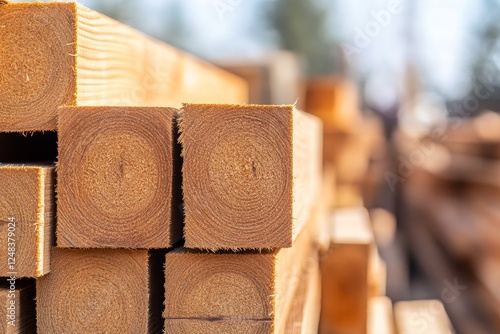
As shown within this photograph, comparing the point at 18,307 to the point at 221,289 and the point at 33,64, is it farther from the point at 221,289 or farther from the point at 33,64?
the point at 33,64

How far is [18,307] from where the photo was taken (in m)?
1.81

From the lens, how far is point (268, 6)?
41031 millimetres

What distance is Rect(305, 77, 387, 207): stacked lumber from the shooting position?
26.4 feet

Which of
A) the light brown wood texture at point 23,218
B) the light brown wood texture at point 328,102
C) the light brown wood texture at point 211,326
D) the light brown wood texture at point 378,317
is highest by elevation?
the light brown wood texture at point 328,102

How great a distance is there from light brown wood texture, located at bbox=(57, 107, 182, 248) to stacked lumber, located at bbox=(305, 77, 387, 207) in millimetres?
5483

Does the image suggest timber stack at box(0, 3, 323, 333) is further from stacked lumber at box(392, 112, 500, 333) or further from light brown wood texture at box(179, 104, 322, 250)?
stacked lumber at box(392, 112, 500, 333)

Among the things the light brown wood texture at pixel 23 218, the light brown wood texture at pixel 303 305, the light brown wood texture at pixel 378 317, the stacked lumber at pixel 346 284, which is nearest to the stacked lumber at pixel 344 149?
the light brown wood texture at pixel 378 317

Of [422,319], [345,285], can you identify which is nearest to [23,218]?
[345,285]

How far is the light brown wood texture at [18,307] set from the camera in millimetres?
1768

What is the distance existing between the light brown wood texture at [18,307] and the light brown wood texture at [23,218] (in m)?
0.08

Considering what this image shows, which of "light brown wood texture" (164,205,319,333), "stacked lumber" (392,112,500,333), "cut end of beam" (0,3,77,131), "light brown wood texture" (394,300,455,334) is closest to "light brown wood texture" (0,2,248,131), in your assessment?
"cut end of beam" (0,3,77,131)

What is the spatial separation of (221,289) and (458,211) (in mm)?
6395

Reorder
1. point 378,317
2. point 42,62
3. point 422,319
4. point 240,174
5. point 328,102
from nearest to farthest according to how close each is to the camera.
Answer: point 240,174
point 42,62
point 378,317
point 422,319
point 328,102

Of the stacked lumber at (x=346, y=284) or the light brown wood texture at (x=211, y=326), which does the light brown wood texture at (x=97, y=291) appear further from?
the stacked lumber at (x=346, y=284)
